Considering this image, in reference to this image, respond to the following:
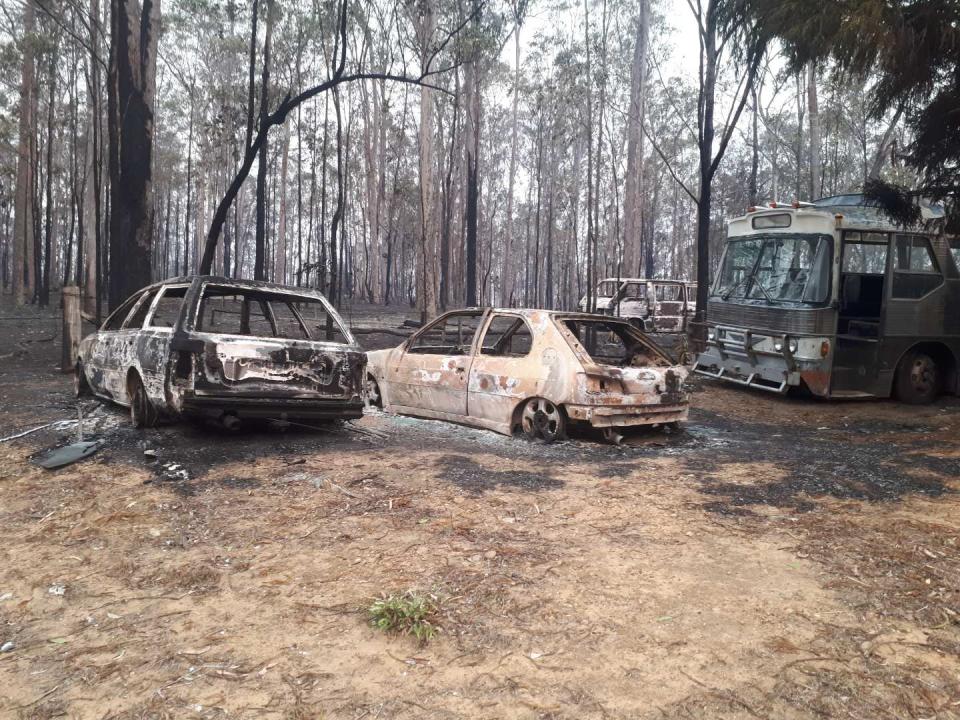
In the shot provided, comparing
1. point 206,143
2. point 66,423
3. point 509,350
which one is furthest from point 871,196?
point 206,143

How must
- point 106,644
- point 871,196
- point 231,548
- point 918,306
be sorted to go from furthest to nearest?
1. point 918,306
2. point 871,196
3. point 231,548
4. point 106,644

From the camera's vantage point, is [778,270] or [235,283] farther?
[778,270]

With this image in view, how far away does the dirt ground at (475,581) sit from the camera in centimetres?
243

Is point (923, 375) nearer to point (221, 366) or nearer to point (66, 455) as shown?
point (221, 366)

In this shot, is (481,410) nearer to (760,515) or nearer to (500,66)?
(760,515)

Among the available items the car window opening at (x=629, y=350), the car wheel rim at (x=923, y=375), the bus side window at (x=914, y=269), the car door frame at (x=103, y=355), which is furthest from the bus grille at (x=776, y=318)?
the car door frame at (x=103, y=355)

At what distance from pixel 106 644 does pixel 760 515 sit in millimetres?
3774

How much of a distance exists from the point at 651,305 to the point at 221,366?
56.9 feet

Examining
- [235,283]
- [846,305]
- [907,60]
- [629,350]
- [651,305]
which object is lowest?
[629,350]

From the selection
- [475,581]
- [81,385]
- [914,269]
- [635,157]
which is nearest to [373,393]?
[81,385]

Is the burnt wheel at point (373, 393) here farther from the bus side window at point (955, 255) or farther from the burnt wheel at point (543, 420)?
the bus side window at point (955, 255)

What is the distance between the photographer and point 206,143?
3778 centimetres

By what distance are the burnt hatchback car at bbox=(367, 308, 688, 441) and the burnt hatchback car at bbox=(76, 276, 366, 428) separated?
1.22m

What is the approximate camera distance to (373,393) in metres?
8.35
